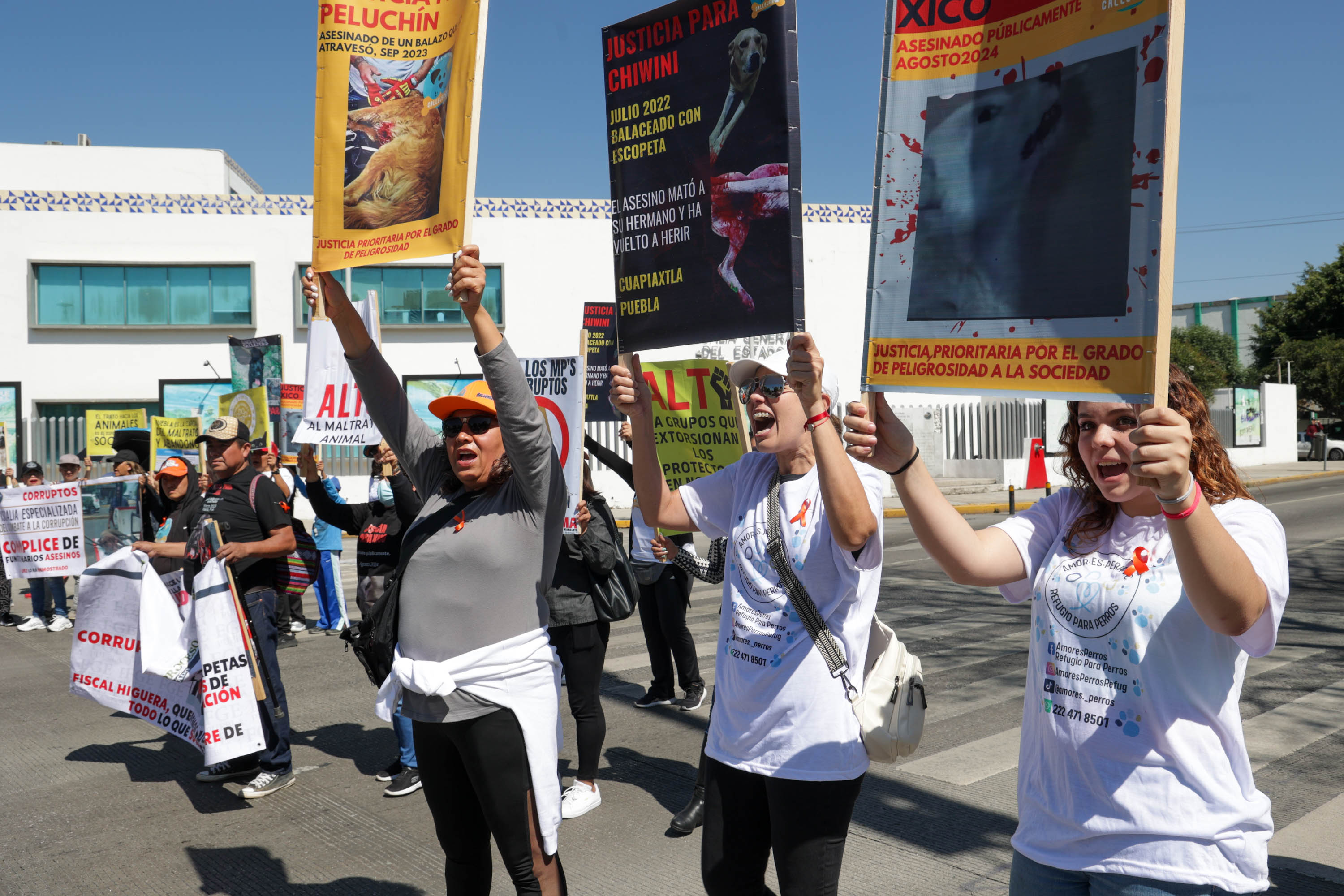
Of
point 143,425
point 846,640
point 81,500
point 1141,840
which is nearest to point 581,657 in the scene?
point 846,640

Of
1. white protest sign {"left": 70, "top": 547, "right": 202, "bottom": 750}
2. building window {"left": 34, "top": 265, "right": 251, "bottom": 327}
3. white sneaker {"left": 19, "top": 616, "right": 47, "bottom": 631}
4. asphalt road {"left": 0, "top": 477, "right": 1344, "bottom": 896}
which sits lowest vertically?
white sneaker {"left": 19, "top": 616, "right": 47, "bottom": 631}

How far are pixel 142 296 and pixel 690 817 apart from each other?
28.0m

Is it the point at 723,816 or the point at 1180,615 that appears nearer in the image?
the point at 1180,615

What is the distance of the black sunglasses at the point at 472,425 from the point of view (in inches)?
129

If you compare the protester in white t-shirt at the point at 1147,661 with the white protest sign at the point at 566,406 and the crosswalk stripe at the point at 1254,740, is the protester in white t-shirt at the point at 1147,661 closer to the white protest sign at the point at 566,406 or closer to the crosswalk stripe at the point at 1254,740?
the white protest sign at the point at 566,406

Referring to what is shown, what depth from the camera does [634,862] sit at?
4484 mm

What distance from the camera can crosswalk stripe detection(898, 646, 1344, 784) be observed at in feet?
17.9

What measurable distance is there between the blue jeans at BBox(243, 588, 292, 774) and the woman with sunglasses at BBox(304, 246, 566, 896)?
2612 mm

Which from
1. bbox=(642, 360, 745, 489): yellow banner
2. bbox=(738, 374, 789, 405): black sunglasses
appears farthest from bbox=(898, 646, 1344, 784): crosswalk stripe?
bbox=(738, 374, 789, 405): black sunglasses

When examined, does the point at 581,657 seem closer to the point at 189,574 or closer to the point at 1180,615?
the point at 189,574

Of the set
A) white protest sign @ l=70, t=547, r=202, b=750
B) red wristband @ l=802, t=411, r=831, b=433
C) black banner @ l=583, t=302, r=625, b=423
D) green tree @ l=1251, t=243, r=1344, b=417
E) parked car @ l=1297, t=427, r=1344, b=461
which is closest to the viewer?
red wristband @ l=802, t=411, r=831, b=433

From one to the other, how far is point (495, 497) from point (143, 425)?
15759mm

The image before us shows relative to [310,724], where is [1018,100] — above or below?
above

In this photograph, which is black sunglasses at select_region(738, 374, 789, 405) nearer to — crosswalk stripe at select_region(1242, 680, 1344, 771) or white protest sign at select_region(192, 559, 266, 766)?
white protest sign at select_region(192, 559, 266, 766)
